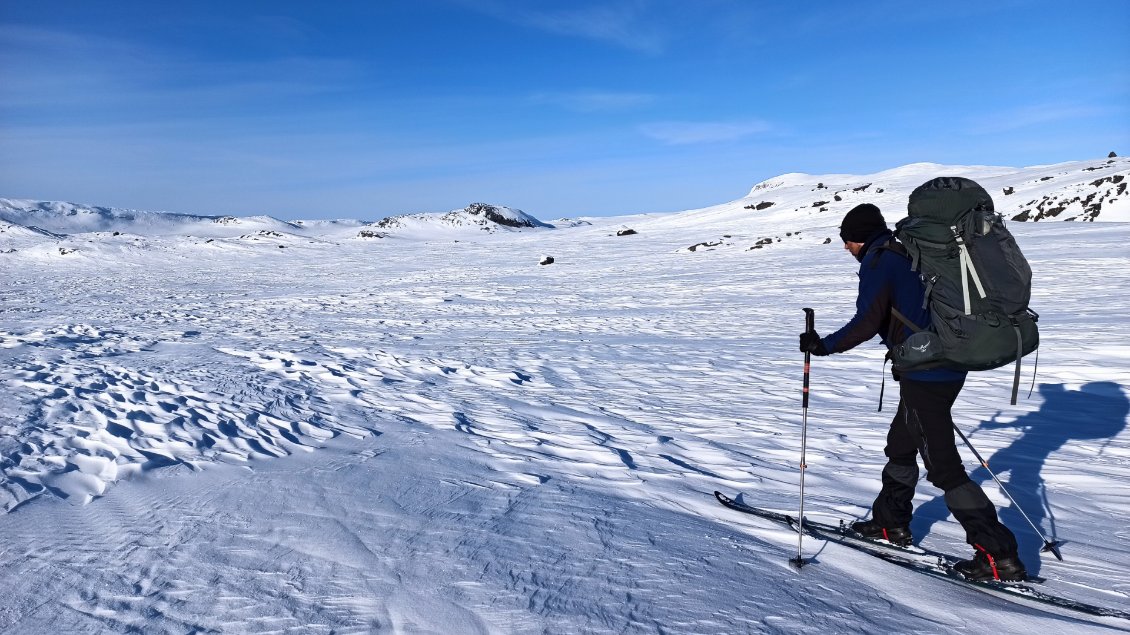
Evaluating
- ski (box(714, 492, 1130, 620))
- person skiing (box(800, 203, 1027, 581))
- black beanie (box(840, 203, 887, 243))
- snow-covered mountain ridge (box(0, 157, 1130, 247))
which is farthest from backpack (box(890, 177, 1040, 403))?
snow-covered mountain ridge (box(0, 157, 1130, 247))

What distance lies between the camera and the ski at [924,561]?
3.10 meters

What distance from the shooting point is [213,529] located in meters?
3.81

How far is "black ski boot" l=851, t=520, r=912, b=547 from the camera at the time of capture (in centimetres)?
371

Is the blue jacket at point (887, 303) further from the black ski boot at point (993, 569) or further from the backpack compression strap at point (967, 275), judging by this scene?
the black ski boot at point (993, 569)

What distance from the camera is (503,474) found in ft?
16.3

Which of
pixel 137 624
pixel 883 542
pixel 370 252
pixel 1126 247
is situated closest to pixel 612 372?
pixel 883 542

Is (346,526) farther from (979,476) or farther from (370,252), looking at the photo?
(370,252)

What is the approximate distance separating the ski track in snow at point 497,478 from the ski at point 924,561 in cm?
10

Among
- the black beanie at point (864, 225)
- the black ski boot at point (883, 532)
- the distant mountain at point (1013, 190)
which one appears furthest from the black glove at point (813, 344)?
the distant mountain at point (1013, 190)

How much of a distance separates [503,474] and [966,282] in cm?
329

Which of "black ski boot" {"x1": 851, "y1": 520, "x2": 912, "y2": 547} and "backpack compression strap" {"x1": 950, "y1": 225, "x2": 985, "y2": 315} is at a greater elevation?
"backpack compression strap" {"x1": 950, "y1": 225, "x2": 985, "y2": 315}

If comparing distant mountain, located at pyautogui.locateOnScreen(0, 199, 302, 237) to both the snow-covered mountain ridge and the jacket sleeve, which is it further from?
the jacket sleeve

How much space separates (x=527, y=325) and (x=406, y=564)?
10.7 metres

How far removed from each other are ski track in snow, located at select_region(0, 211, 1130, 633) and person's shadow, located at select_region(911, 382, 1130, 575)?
0.12 ft
